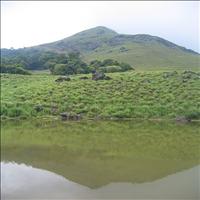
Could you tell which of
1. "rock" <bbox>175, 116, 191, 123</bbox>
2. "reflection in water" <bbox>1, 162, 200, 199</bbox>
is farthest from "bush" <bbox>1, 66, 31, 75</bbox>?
"reflection in water" <bbox>1, 162, 200, 199</bbox>

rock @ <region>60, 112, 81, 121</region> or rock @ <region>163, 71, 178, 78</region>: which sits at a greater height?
rock @ <region>163, 71, 178, 78</region>

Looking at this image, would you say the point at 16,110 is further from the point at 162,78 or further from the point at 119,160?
the point at 162,78

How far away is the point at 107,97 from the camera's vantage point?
47.6 m

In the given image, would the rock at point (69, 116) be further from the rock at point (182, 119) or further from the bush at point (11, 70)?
the bush at point (11, 70)

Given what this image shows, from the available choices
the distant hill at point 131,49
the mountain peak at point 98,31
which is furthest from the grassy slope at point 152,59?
the mountain peak at point 98,31

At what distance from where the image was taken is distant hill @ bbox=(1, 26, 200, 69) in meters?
97.5

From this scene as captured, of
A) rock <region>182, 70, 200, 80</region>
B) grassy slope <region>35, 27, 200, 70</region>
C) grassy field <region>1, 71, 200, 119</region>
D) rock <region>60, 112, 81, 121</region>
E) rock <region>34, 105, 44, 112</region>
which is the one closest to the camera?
rock <region>60, 112, 81, 121</region>

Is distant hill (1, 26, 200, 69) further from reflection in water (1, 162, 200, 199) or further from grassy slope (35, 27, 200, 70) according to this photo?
reflection in water (1, 162, 200, 199)

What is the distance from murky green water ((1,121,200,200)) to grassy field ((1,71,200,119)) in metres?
6.84

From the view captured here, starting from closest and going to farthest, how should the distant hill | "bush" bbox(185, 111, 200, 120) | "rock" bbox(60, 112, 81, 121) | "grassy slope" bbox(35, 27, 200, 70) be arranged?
"rock" bbox(60, 112, 81, 121), "bush" bbox(185, 111, 200, 120), "grassy slope" bbox(35, 27, 200, 70), the distant hill

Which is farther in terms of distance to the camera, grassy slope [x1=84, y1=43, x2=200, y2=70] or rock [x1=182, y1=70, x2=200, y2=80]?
grassy slope [x1=84, y1=43, x2=200, y2=70]

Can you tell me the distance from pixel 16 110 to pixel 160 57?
72.4 meters

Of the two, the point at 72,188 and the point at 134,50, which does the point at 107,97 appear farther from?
the point at 134,50

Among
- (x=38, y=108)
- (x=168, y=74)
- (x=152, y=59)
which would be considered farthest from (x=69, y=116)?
(x=152, y=59)
